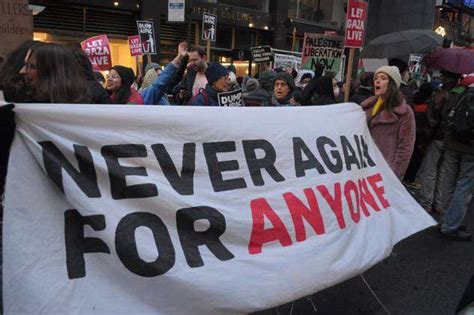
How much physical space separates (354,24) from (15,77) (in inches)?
269

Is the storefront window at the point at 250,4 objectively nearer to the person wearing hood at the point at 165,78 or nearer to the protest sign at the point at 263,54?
the protest sign at the point at 263,54

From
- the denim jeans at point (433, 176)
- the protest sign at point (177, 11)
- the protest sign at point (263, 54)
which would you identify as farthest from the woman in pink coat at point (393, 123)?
the protest sign at point (263, 54)

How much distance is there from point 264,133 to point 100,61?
6516mm

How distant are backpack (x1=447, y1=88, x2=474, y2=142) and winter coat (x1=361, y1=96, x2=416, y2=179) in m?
0.67

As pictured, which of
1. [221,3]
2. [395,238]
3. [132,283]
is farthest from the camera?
[221,3]

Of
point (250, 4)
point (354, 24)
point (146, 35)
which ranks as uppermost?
point (250, 4)

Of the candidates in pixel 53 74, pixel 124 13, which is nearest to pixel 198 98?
pixel 53 74

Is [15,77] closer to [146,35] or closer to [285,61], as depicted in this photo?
[146,35]

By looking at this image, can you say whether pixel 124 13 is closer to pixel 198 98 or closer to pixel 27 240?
pixel 198 98

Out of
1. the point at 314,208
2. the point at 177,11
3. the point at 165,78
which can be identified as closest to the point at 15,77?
the point at 314,208

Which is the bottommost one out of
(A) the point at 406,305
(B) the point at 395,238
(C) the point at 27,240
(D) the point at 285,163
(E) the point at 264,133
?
(A) the point at 406,305

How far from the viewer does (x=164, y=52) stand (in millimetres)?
16312

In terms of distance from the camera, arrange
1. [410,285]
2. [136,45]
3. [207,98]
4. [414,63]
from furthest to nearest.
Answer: [414,63] → [136,45] → [207,98] → [410,285]

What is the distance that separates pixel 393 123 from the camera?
4566 mm
